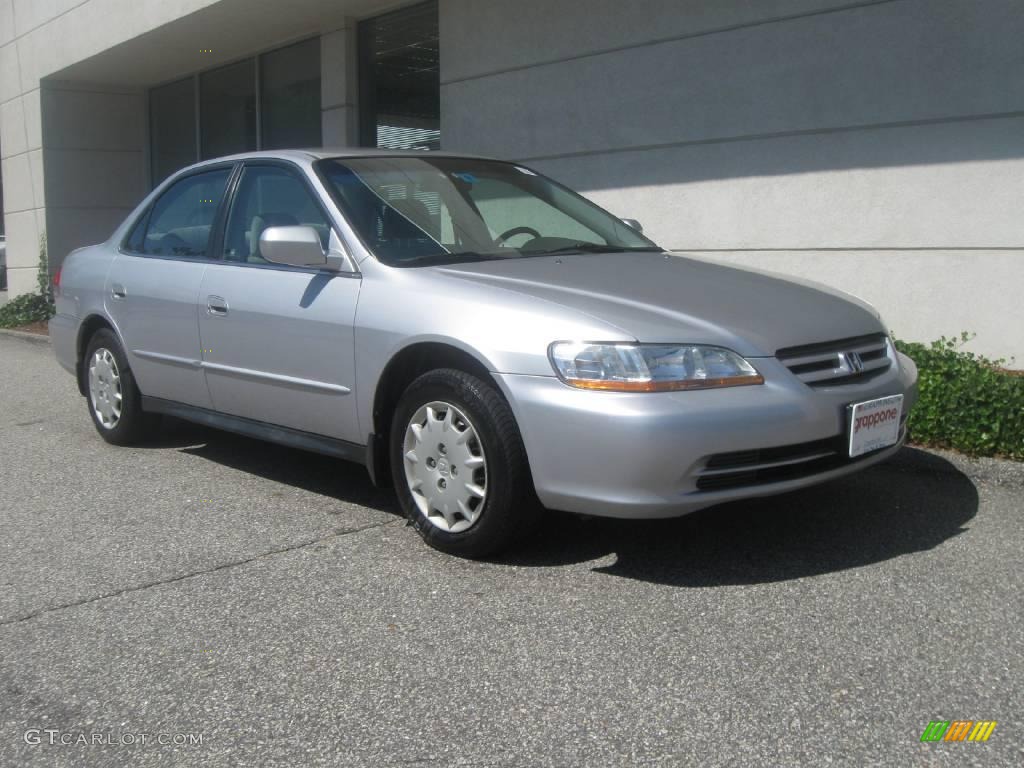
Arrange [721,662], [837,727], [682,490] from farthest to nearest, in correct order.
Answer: [682,490], [721,662], [837,727]

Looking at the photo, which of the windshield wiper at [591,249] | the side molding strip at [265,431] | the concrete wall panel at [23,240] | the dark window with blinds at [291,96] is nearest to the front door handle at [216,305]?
the side molding strip at [265,431]

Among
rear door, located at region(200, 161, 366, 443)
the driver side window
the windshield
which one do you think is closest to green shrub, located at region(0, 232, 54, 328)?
the driver side window

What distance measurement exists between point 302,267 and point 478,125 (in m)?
5.87

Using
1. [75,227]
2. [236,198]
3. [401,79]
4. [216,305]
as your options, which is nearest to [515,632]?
[216,305]

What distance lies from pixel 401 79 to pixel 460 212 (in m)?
7.21

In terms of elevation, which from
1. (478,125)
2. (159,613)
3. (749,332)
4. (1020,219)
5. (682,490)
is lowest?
(159,613)

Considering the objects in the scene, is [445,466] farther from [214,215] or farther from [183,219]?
[183,219]

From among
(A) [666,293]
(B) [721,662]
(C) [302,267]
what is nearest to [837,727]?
(B) [721,662]

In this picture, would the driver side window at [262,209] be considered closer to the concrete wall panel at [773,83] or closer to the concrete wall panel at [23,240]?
the concrete wall panel at [773,83]

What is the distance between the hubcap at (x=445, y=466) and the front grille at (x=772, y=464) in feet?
2.74

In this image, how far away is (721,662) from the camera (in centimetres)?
319

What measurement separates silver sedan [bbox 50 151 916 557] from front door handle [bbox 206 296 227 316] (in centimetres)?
1

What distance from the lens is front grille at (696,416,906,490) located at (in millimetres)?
3670

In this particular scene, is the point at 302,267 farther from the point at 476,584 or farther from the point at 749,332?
the point at 749,332
